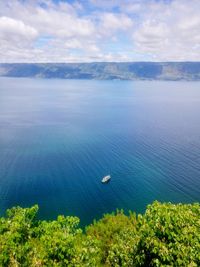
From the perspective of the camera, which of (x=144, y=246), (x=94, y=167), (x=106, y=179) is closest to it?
(x=144, y=246)

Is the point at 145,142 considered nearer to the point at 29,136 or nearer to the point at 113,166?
the point at 113,166

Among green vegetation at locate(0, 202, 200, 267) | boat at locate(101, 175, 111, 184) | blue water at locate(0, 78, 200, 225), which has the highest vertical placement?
green vegetation at locate(0, 202, 200, 267)

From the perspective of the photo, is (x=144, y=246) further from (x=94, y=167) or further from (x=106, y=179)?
(x=94, y=167)

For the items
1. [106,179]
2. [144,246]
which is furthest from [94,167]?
[144,246]

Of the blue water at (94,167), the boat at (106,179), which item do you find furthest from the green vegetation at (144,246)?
the boat at (106,179)

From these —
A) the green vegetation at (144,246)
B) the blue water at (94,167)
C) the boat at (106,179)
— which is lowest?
the blue water at (94,167)

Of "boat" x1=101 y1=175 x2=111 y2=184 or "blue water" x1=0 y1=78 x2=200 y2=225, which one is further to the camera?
"boat" x1=101 y1=175 x2=111 y2=184

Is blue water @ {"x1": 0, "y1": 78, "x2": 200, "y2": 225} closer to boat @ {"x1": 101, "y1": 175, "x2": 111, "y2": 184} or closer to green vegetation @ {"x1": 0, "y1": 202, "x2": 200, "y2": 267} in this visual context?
boat @ {"x1": 101, "y1": 175, "x2": 111, "y2": 184}

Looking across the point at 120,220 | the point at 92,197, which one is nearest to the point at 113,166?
the point at 92,197

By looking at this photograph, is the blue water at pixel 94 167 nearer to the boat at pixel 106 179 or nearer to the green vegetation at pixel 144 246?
the boat at pixel 106 179

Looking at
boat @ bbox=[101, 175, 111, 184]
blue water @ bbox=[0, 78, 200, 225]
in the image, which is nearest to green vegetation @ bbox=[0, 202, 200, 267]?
blue water @ bbox=[0, 78, 200, 225]

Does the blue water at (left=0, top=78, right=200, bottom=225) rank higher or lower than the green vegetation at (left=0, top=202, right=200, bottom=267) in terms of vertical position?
lower
